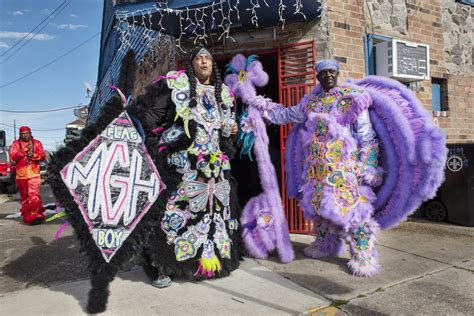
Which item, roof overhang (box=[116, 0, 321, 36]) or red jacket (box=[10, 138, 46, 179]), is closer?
roof overhang (box=[116, 0, 321, 36])

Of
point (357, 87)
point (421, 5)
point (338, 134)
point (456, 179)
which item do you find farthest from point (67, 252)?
point (421, 5)

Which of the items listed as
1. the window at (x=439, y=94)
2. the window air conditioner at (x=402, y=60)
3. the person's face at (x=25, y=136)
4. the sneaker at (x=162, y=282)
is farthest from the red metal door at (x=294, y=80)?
the person's face at (x=25, y=136)

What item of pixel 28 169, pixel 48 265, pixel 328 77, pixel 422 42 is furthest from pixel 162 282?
pixel 422 42

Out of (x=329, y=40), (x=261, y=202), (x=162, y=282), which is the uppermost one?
(x=329, y=40)

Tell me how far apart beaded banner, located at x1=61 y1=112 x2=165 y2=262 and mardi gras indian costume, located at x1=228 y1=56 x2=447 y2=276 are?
1424mm

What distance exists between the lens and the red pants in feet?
21.2

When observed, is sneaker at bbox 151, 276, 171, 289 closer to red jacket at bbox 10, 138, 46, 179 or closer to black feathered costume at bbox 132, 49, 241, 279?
black feathered costume at bbox 132, 49, 241, 279

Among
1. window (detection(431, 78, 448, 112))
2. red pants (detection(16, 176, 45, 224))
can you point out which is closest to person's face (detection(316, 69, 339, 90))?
window (detection(431, 78, 448, 112))

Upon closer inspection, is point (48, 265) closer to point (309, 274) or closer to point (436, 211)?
point (309, 274)

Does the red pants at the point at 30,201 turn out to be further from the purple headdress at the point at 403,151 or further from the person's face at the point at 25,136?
the purple headdress at the point at 403,151

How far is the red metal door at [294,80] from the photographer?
4.77 m

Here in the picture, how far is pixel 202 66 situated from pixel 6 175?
1229 cm

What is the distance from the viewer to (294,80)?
487 cm

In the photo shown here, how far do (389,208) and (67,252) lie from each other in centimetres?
357
